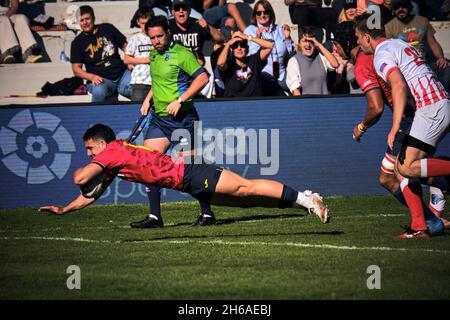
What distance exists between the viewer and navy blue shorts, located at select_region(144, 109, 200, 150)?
39.6ft

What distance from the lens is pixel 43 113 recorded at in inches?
571

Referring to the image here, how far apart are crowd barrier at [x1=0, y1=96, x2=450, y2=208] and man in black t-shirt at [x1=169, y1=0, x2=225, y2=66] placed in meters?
1.61

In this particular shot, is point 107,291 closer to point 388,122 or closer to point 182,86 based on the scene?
point 182,86

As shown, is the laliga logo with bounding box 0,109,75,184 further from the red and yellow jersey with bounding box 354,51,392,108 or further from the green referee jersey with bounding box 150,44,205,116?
the red and yellow jersey with bounding box 354,51,392,108

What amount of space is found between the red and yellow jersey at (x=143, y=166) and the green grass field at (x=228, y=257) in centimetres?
68

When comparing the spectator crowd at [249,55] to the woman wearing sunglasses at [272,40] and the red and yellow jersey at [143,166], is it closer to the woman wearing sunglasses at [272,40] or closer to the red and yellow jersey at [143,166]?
the woman wearing sunglasses at [272,40]

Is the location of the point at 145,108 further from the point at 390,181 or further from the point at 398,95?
the point at 398,95

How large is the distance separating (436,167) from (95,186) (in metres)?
3.57

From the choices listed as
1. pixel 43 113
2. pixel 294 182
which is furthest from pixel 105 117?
pixel 294 182

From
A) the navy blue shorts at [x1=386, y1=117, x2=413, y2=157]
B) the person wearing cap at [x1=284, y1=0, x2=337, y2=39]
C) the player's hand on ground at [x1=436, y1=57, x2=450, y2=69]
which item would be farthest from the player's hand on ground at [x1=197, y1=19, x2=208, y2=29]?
the navy blue shorts at [x1=386, y1=117, x2=413, y2=157]

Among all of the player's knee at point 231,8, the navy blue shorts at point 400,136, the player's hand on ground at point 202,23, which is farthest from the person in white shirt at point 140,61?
the navy blue shorts at point 400,136

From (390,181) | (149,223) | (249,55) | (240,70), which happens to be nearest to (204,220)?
(149,223)

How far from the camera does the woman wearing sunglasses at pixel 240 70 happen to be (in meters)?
15.0

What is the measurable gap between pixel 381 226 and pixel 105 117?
5.25m
